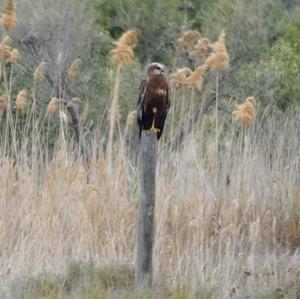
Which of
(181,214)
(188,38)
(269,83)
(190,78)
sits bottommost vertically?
(181,214)

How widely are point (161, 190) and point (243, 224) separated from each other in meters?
0.70

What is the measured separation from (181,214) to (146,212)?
1.38 metres

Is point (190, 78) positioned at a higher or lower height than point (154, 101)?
higher

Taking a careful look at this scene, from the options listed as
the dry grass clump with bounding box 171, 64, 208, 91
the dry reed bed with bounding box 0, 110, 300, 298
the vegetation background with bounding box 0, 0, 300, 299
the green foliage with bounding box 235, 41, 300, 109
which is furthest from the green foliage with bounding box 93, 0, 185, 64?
the dry reed bed with bounding box 0, 110, 300, 298

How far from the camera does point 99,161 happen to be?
8453 mm

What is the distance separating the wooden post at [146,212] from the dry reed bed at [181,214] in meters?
0.35

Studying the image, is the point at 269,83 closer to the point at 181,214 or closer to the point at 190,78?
the point at 190,78

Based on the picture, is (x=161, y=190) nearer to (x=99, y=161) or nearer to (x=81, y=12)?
(x=99, y=161)

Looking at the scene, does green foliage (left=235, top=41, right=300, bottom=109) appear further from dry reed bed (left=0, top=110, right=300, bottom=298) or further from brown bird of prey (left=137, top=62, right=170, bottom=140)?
brown bird of prey (left=137, top=62, right=170, bottom=140)

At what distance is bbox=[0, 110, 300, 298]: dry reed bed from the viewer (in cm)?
745

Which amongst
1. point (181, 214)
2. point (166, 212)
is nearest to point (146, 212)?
point (166, 212)

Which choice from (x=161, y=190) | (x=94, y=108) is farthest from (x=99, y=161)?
(x=94, y=108)

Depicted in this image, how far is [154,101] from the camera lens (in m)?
6.59

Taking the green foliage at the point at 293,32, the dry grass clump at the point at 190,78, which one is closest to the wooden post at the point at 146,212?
the dry grass clump at the point at 190,78
